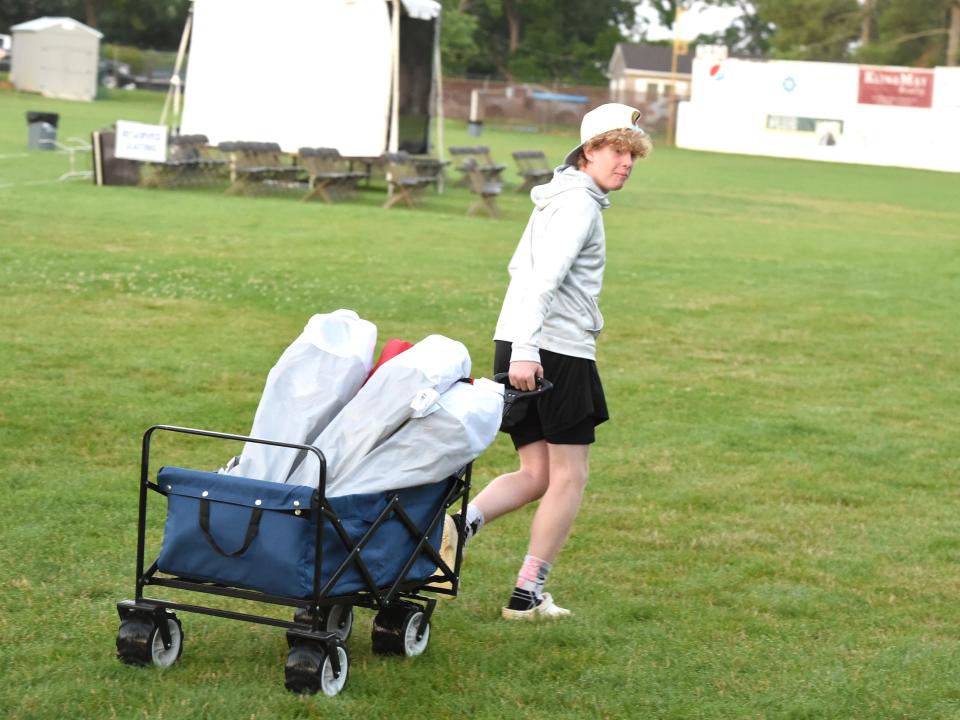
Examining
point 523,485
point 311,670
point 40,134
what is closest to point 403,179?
point 40,134

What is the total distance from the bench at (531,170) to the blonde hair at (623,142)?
2194 centimetres

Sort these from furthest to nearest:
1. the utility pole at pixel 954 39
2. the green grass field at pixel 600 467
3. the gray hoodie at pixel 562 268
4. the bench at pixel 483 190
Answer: the utility pole at pixel 954 39 → the bench at pixel 483 190 → the gray hoodie at pixel 562 268 → the green grass field at pixel 600 467

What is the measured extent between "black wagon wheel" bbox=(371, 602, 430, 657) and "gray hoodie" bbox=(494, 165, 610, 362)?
3.30 ft

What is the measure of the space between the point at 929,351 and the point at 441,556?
840 centimetres

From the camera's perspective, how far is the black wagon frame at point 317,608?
4121mm

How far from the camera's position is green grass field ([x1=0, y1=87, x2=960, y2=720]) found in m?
4.51

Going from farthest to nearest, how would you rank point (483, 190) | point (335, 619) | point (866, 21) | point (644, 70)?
point (644, 70) → point (866, 21) → point (483, 190) → point (335, 619)

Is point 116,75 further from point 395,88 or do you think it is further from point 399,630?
point 399,630

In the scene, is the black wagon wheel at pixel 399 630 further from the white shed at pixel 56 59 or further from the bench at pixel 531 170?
the white shed at pixel 56 59

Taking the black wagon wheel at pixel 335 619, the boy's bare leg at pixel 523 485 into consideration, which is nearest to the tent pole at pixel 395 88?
the boy's bare leg at pixel 523 485

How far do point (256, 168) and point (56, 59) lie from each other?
34126 millimetres

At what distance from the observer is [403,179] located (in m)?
23.1

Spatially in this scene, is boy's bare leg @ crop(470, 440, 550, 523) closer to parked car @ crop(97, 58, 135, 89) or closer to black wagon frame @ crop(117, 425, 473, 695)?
black wagon frame @ crop(117, 425, 473, 695)

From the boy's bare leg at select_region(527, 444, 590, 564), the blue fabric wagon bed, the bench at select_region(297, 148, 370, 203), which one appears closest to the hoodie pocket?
the boy's bare leg at select_region(527, 444, 590, 564)
